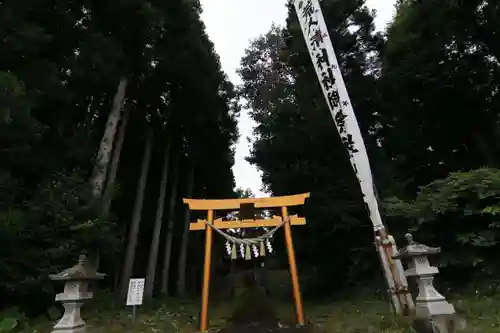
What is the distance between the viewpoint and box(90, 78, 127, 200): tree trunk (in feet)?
28.0

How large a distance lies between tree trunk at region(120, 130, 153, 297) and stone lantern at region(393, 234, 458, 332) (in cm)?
757

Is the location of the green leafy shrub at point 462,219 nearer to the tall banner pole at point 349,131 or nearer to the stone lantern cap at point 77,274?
the tall banner pole at point 349,131

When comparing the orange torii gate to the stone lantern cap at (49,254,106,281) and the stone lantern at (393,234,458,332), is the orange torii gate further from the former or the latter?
the stone lantern at (393,234,458,332)

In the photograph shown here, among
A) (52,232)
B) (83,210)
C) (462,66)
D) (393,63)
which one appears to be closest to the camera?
(52,232)

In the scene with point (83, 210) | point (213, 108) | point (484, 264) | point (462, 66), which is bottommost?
point (484, 264)

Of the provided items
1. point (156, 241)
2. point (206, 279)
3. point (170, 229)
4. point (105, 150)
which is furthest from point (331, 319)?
point (170, 229)

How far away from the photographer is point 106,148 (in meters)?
9.03

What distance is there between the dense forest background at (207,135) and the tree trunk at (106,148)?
1.5 inches

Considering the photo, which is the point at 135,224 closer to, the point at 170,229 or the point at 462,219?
the point at 170,229

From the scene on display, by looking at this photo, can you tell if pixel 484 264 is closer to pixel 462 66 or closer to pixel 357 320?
pixel 357 320

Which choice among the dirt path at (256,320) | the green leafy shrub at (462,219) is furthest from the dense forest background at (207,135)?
the dirt path at (256,320)

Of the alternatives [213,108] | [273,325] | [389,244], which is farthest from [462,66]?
[273,325]

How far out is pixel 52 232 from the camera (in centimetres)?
666

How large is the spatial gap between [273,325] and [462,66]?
8.15 metres
